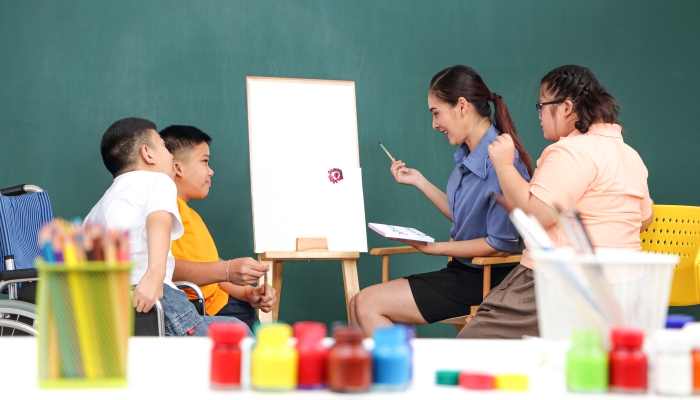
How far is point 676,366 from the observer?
0.79 metres

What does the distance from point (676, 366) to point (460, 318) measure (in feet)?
5.95

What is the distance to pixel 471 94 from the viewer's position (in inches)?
104

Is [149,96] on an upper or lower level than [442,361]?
upper

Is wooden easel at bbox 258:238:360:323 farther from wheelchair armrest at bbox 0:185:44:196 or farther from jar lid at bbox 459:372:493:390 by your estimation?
jar lid at bbox 459:372:493:390

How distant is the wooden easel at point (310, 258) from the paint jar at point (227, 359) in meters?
1.94

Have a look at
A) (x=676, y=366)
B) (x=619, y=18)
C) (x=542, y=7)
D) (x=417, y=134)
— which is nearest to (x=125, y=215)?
(x=676, y=366)

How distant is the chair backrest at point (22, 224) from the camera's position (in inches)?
84.4

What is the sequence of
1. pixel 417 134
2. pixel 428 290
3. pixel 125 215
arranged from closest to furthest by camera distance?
pixel 125 215, pixel 428 290, pixel 417 134

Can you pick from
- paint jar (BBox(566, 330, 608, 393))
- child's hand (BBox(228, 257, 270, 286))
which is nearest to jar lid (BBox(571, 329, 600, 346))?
paint jar (BBox(566, 330, 608, 393))

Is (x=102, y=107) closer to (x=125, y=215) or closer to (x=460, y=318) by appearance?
(x=125, y=215)

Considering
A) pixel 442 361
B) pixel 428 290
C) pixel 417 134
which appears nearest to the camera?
pixel 442 361

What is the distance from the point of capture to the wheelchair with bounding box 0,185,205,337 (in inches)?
70.7

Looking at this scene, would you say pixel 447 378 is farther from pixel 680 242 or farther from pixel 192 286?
pixel 680 242

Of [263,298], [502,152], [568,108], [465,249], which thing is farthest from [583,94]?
[263,298]
